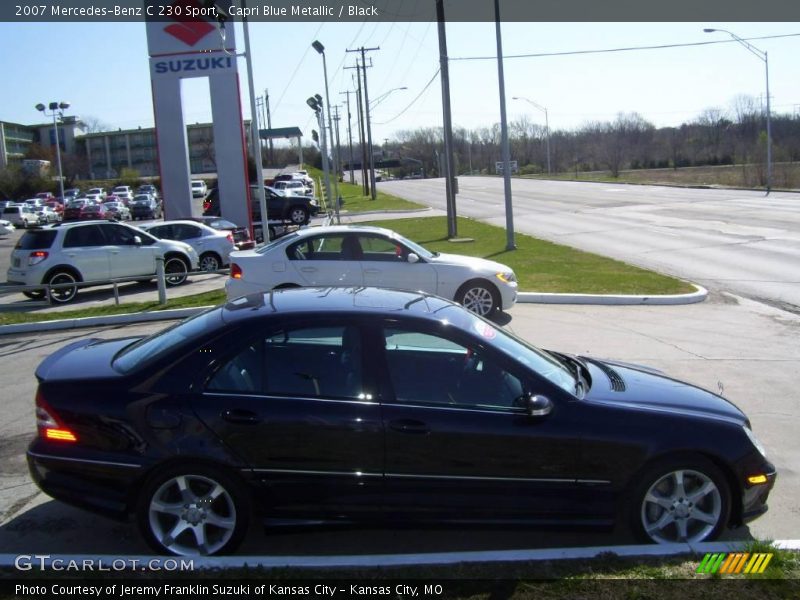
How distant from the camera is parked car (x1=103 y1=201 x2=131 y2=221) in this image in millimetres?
54875

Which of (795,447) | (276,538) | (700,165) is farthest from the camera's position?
Result: (700,165)

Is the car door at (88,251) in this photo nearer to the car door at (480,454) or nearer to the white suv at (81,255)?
the white suv at (81,255)

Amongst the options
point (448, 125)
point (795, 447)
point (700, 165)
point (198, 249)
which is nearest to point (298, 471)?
point (795, 447)

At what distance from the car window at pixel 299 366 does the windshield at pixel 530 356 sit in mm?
812

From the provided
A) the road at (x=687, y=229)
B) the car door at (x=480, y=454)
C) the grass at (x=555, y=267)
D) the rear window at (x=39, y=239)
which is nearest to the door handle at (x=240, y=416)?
the car door at (x=480, y=454)

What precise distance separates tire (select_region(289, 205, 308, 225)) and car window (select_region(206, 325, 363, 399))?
31500mm

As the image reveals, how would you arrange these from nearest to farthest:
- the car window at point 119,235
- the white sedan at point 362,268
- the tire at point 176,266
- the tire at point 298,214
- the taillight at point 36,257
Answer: the white sedan at point 362,268 → the taillight at point 36,257 → the car window at point 119,235 → the tire at point 176,266 → the tire at point 298,214

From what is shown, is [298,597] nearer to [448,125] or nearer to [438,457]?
[438,457]

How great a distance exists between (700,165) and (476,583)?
306 feet

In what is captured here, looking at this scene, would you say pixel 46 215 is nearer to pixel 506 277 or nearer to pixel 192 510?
pixel 506 277

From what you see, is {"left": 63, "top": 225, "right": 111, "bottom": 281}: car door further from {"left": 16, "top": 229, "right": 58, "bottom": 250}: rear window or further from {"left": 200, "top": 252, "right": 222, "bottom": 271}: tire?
{"left": 200, "top": 252, "right": 222, "bottom": 271}: tire

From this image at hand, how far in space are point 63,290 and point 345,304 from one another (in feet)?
43.5

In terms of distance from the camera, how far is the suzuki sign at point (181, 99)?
26.3 m

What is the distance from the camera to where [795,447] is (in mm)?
6461
